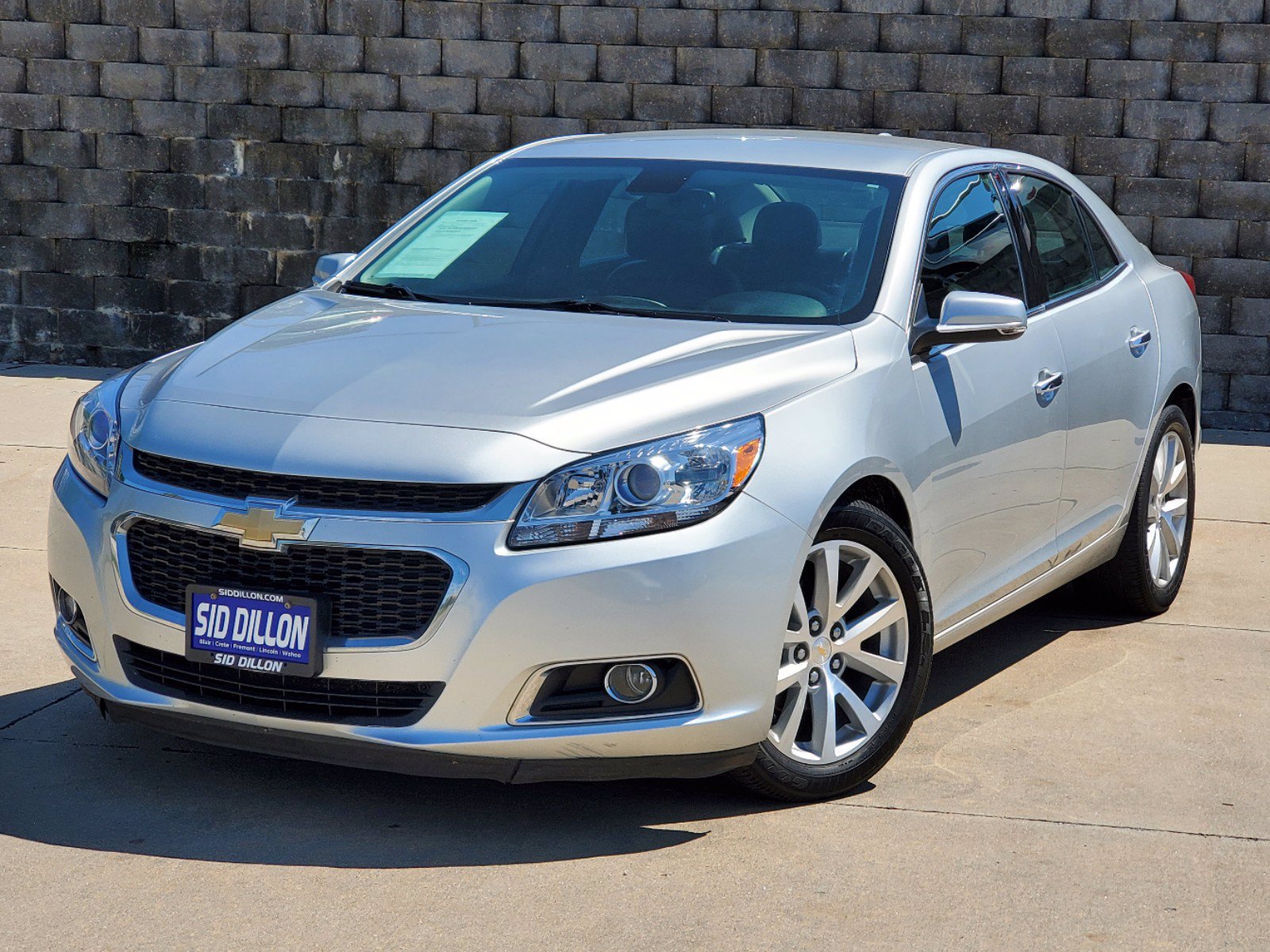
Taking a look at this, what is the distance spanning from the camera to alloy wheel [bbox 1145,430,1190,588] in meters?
5.80

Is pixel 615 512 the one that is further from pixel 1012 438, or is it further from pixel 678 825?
pixel 1012 438

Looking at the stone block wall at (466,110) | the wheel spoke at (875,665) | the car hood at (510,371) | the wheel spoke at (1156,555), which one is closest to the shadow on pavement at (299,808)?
the wheel spoke at (875,665)

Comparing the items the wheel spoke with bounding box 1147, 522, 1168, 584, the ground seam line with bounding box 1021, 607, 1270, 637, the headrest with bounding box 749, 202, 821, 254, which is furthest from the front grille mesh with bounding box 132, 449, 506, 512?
the wheel spoke with bounding box 1147, 522, 1168, 584

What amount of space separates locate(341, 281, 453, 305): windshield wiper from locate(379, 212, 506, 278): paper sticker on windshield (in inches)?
3.3

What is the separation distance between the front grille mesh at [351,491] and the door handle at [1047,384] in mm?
1931

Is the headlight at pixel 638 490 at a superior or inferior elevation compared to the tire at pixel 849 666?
superior

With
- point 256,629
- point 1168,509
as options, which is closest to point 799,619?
point 256,629

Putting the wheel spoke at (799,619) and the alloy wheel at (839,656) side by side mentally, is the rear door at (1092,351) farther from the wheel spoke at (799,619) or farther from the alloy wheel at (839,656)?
the wheel spoke at (799,619)

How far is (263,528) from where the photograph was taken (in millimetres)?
3531

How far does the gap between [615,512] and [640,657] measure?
12.1 inches

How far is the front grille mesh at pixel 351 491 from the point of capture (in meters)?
3.46

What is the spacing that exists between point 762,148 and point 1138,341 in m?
1.44

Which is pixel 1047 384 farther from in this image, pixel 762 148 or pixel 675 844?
pixel 675 844

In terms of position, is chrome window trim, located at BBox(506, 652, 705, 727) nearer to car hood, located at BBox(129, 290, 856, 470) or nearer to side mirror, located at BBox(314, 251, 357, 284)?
car hood, located at BBox(129, 290, 856, 470)
